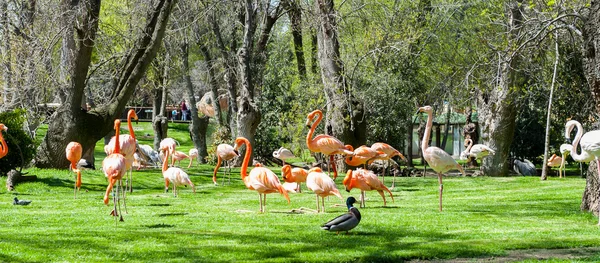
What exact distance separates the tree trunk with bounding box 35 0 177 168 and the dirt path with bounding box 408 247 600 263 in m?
14.5

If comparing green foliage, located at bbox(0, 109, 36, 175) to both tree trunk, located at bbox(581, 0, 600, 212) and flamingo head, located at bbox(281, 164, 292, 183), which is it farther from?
tree trunk, located at bbox(581, 0, 600, 212)

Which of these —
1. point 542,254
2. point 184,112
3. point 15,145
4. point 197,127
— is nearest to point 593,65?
point 542,254

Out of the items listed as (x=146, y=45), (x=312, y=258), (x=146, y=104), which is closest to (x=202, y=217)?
(x=312, y=258)

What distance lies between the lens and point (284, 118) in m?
32.9

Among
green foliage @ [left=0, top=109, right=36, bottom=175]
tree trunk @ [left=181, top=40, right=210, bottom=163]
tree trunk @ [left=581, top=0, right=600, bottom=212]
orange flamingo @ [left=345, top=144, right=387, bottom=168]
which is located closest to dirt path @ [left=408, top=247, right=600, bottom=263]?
tree trunk @ [left=581, top=0, right=600, bottom=212]

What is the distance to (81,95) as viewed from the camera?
74.7 feet

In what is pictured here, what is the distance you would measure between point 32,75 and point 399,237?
53.8ft

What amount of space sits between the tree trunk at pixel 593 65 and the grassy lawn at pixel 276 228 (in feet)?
1.26

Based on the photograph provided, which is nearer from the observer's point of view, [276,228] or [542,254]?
[542,254]

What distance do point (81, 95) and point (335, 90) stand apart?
8145 millimetres

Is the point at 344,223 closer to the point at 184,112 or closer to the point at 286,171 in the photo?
the point at 286,171

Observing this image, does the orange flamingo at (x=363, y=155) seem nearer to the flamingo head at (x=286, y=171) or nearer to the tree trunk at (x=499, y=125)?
the flamingo head at (x=286, y=171)

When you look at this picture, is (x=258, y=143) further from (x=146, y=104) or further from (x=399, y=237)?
(x=146, y=104)

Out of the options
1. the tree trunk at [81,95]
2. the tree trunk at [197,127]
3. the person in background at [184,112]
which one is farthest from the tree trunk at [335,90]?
the person in background at [184,112]
